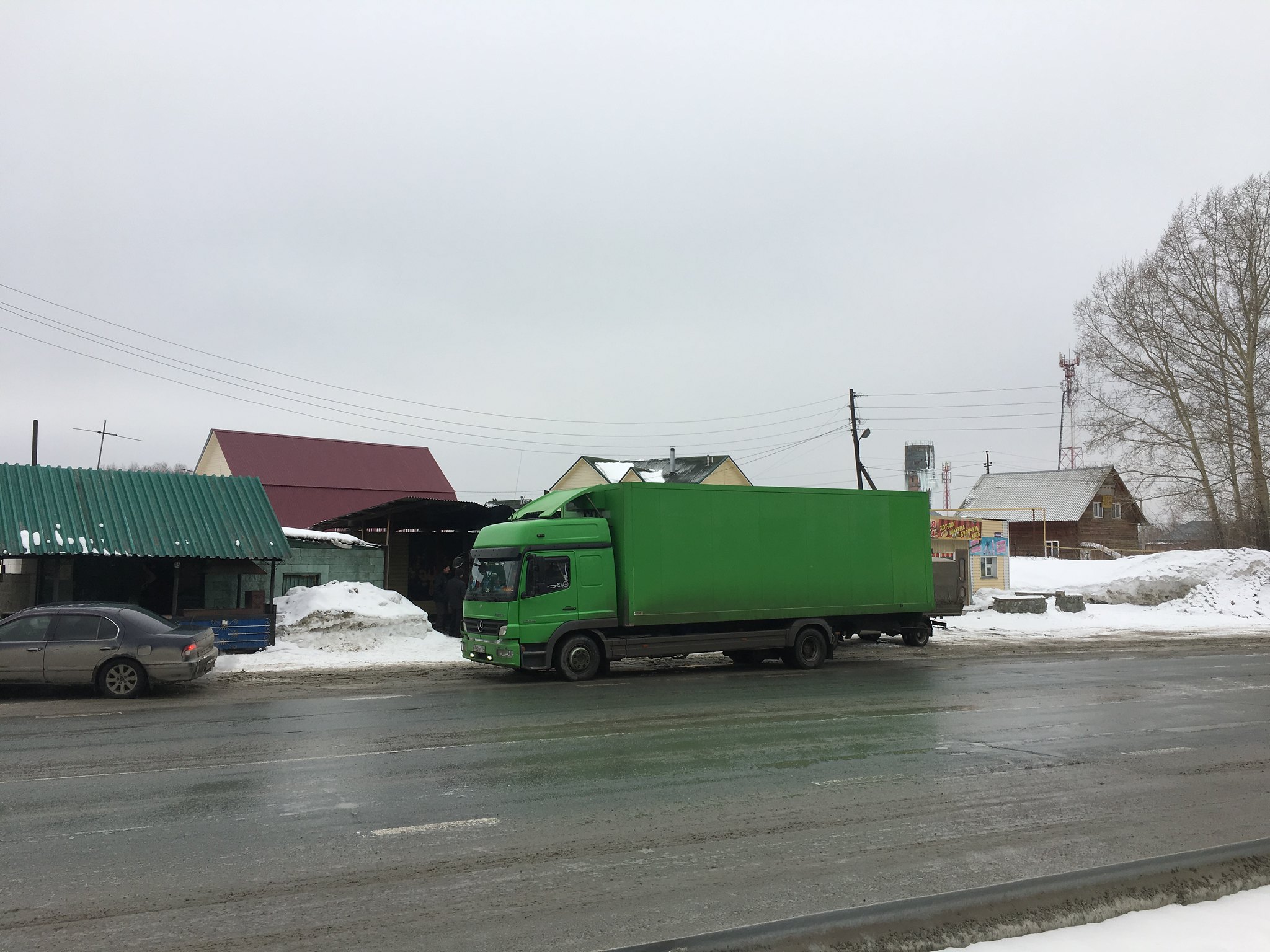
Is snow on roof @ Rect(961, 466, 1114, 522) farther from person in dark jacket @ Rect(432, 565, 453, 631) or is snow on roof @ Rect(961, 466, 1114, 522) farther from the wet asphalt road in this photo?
the wet asphalt road

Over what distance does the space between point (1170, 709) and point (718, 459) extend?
4773 centimetres

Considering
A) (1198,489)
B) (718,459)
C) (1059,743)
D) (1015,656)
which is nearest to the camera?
(1059,743)

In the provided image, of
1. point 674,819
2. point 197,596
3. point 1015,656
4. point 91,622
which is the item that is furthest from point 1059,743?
point 197,596

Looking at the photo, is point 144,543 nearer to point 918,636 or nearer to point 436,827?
point 436,827

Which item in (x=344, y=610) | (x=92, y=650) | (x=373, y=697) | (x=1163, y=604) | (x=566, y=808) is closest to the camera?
(x=566, y=808)

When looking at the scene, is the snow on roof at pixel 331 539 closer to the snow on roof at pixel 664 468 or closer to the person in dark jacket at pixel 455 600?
the person in dark jacket at pixel 455 600

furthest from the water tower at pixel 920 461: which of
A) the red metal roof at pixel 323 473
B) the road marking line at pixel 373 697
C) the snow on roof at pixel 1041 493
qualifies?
the road marking line at pixel 373 697

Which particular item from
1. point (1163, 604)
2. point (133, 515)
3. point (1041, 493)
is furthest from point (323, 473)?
point (1041, 493)

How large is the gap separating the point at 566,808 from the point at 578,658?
9362 mm

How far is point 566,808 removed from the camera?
7422mm

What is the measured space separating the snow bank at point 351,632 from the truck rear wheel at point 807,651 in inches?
293

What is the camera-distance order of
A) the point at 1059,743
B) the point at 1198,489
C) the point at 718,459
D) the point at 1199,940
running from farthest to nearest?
the point at 718,459 < the point at 1198,489 < the point at 1059,743 < the point at 1199,940

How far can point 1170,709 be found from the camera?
12828 mm

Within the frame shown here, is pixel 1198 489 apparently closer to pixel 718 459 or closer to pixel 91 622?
pixel 718 459
